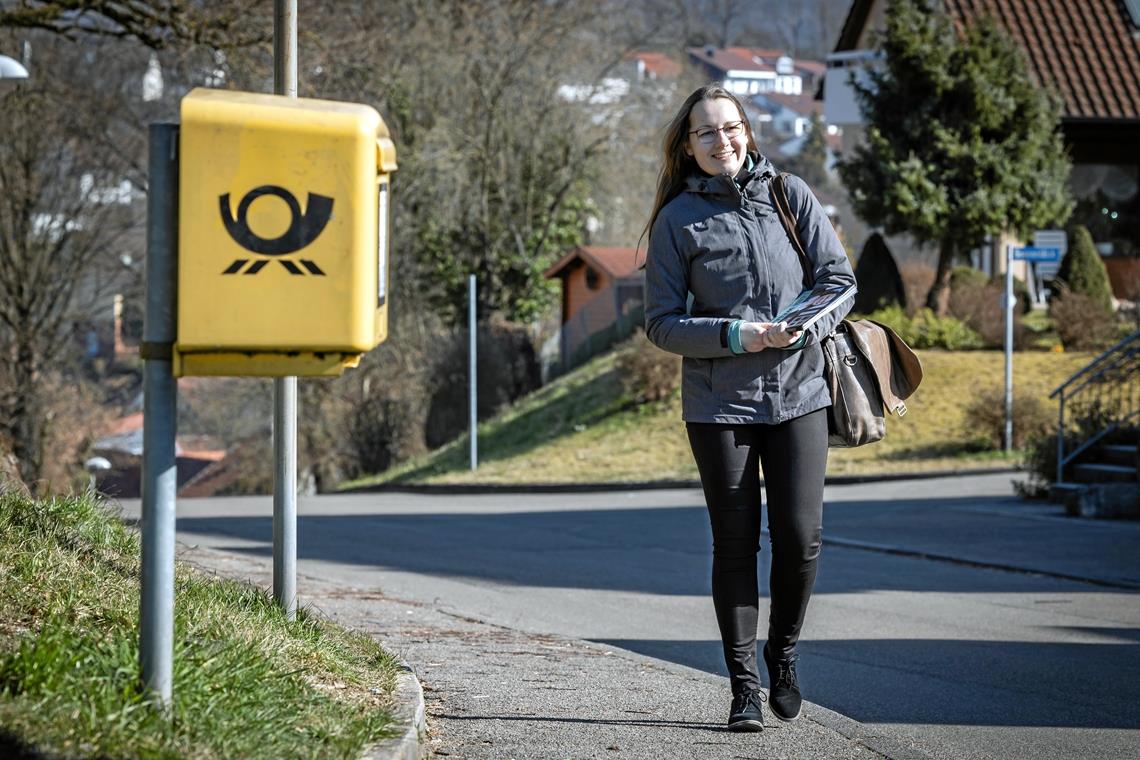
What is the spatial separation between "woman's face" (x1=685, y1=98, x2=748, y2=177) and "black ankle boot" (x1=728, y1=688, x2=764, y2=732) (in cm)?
169

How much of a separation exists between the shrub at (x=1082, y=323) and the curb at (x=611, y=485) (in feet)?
21.6

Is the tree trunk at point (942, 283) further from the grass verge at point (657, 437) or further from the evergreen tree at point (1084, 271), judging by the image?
the evergreen tree at point (1084, 271)

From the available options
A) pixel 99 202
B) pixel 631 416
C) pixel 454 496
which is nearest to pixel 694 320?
pixel 454 496

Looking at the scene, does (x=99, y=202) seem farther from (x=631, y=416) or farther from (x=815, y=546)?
(x=815, y=546)

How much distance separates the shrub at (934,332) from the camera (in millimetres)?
26656

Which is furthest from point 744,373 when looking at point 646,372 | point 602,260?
point 602,260

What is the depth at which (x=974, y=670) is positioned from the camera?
23.6ft

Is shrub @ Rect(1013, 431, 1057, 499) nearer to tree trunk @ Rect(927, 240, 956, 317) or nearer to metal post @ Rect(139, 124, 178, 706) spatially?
tree trunk @ Rect(927, 240, 956, 317)

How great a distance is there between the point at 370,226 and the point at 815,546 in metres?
1.96

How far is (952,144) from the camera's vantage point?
90.5 ft

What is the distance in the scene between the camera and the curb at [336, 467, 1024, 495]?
20797 millimetres

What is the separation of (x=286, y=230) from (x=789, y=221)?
191 centimetres

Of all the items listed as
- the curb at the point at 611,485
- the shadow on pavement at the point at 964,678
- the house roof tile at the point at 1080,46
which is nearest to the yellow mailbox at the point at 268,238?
the shadow on pavement at the point at 964,678

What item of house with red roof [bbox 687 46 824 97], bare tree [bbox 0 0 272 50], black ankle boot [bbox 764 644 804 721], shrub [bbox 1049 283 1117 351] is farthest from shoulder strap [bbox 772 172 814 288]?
house with red roof [bbox 687 46 824 97]
